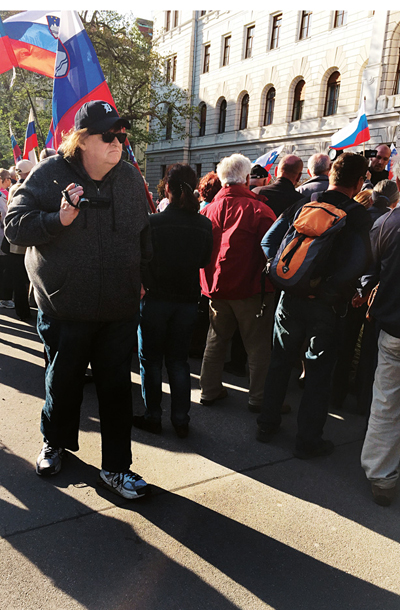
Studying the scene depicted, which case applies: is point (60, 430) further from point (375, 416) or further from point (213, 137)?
point (213, 137)

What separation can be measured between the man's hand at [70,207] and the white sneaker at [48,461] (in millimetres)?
1389

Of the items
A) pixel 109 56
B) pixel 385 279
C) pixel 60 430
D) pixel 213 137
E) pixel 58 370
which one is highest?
pixel 109 56

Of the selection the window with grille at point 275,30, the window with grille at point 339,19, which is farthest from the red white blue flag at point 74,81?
the window with grille at point 275,30

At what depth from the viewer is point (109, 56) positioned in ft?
75.8

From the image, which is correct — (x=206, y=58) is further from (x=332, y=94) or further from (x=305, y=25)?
(x=332, y=94)

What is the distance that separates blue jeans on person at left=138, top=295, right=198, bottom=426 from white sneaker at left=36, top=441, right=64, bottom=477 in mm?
815

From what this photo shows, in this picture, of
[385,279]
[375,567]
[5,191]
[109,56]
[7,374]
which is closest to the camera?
[375,567]

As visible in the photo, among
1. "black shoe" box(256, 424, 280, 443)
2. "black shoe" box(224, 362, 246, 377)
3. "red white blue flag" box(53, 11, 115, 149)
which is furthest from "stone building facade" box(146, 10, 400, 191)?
"black shoe" box(256, 424, 280, 443)

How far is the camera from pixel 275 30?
27359mm

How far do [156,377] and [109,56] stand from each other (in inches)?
898

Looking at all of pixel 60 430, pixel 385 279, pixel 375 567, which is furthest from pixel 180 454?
pixel 385 279

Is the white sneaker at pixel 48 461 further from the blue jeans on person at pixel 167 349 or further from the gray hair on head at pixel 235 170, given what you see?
the gray hair on head at pixel 235 170

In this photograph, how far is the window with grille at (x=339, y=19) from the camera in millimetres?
23406

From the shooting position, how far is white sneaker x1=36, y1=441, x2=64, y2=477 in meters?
3.01
